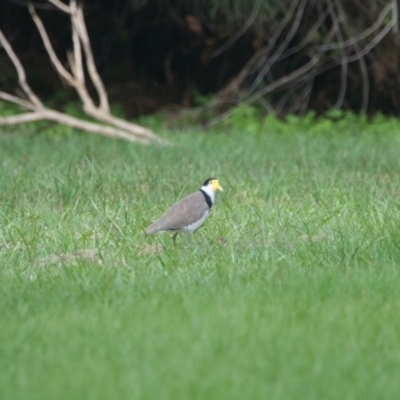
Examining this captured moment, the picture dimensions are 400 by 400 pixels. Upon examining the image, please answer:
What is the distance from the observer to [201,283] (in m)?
6.27

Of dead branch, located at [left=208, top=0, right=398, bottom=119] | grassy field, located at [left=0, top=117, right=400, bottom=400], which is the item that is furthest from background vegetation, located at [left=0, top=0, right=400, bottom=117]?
grassy field, located at [left=0, top=117, right=400, bottom=400]

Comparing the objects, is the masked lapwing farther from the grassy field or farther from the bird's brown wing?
the grassy field

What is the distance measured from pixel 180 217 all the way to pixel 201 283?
43.2 inches

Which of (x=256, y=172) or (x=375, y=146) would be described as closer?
Answer: (x=256, y=172)

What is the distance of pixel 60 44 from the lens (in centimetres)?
1939

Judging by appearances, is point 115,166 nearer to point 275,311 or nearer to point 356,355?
point 275,311

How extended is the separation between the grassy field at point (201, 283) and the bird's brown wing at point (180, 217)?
0.16m

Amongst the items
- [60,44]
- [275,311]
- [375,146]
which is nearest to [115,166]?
[375,146]

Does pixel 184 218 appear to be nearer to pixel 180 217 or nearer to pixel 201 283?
pixel 180 217

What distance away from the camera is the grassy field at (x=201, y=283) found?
4480mm

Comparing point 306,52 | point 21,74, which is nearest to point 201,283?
point 21,74

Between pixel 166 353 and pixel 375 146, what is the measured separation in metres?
9.07

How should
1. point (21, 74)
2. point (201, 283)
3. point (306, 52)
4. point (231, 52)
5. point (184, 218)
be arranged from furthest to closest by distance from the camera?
point (231, 52)
point (306, 52)
point (21, 74)
point (184, 218)
point (201, 283)

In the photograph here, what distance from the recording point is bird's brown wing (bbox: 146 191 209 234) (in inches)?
287
